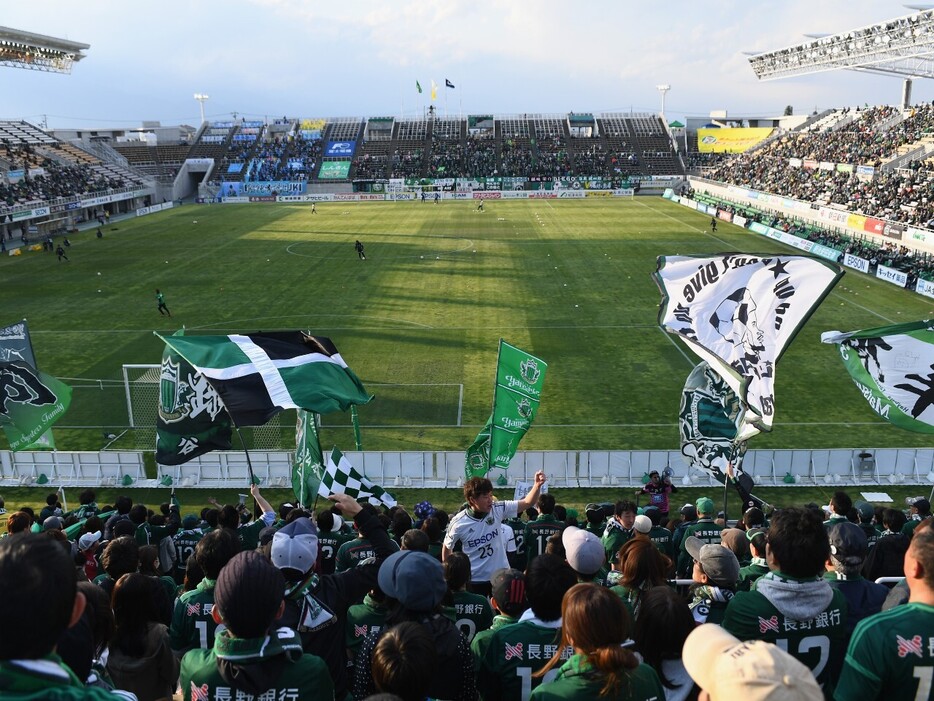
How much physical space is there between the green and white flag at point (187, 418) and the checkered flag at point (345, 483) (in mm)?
1789

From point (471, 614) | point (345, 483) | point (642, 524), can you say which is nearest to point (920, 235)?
point (345, 483)

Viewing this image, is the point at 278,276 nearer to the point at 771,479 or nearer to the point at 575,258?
the point at 575,258

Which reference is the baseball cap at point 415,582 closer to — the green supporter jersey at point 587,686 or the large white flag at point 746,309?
the green supporter jersey at point 587,686

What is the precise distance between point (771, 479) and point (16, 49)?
71472mm

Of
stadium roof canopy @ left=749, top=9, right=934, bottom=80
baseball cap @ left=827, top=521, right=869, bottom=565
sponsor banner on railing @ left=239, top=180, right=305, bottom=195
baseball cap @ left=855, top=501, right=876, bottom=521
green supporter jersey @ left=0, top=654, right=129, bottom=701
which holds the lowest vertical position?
baseball cap @ left=855, top=501, right=876, bottom=521

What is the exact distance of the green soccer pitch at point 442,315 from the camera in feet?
64.6

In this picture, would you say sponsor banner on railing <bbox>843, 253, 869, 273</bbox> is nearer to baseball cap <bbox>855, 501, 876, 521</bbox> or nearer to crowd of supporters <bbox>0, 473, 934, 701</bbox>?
baseball cap <bbox>855, 501, 876, 521</bbox>

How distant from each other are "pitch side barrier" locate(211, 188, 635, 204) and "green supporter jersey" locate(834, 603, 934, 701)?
254 ft

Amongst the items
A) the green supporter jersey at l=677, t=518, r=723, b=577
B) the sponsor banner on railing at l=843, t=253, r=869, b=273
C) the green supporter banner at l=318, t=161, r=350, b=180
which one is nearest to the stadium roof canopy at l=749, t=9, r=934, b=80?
the sponsor banner on railing at l=843, t=253, r=869, b=273

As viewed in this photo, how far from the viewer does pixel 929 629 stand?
11.7ft

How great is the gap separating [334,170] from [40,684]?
302ft

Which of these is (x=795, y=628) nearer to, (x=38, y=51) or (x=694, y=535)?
(x=694, y=535)

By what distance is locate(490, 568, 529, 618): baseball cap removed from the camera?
5003 millimetres

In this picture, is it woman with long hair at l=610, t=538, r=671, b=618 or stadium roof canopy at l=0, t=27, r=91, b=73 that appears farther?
stadium roof canopy at l=0, t=27, r=91, b=73
